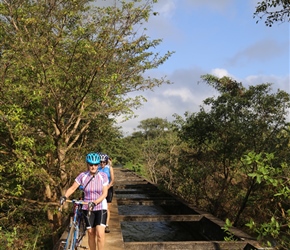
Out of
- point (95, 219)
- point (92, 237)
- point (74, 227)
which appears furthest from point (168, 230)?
point (74, 227)

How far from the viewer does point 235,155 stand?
1347 cm

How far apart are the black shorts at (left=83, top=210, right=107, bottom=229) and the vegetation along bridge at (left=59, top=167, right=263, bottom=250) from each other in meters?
2.09

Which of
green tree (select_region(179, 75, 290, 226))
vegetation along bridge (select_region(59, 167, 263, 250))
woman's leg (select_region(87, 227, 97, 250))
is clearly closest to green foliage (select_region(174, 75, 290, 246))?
green tree (select_region(179, 75, 290, 226))

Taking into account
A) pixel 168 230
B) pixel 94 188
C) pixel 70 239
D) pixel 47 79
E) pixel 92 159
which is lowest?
pixel 168 230

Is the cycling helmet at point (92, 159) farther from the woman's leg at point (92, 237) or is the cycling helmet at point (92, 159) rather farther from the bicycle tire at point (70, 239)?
the woman's leg at point (92, 237)

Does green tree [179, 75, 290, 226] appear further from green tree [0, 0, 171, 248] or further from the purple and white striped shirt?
the purple and white striped shirt

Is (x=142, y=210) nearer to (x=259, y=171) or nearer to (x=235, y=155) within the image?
(x=235, y=155)

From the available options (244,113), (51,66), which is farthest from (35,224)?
(244,113)

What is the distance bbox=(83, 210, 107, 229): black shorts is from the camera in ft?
17.4

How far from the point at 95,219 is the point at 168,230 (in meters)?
8.19

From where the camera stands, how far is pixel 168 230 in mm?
12828

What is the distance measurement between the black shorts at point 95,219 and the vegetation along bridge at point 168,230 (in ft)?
6.85

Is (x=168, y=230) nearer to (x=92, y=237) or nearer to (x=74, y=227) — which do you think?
(x=92, y=237)

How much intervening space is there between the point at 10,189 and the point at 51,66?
430 centimetres
